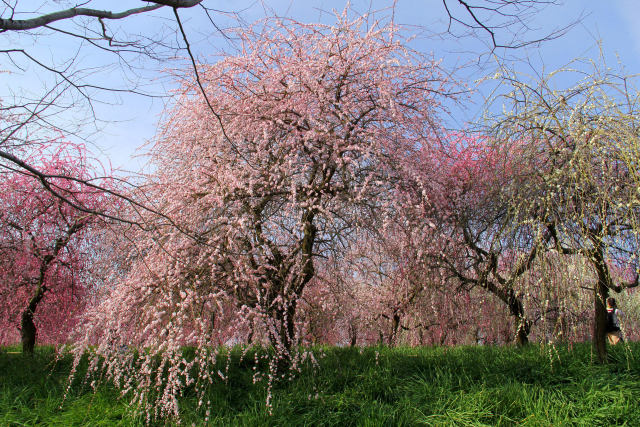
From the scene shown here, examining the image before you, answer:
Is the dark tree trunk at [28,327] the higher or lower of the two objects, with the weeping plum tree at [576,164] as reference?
lower

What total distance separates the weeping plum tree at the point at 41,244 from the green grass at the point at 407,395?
1792mm

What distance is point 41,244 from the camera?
7.62m

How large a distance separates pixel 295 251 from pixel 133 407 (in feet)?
8.17

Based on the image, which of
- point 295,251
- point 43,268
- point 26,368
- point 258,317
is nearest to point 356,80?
point 295,251

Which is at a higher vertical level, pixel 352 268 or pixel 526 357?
pixel 352 268

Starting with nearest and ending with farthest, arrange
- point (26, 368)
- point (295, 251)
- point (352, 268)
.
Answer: point (295, 251)
point (352, 268)
point (26, 368)

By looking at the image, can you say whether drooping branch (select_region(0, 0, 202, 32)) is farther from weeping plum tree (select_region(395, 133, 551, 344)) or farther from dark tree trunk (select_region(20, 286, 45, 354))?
dark tree trunk (select_region(20, 286, 45, 354))

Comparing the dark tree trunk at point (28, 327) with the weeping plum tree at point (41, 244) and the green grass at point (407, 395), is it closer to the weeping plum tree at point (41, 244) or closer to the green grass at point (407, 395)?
the weeping plum tree at point (41, 244)

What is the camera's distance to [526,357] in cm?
559

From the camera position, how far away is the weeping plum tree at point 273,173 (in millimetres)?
4800

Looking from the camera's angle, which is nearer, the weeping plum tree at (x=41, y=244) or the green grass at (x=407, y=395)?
the green grass at (x=407, y=395)

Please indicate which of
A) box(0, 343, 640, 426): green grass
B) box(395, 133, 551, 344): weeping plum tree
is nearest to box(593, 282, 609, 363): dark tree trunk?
box(0, 343, 640, 426): green grass

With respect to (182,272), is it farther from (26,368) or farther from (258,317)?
(26,368)

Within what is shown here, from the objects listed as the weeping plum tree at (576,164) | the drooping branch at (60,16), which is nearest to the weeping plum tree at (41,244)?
the drooping branch at (60,16)
